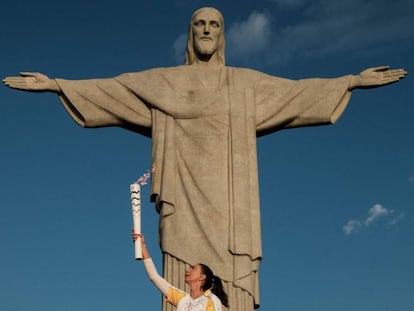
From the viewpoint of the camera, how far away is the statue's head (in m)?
15.5

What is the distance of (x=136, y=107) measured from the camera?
1531 centimetres

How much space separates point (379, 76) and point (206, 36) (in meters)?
3.12

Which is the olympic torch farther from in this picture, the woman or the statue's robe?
the statue's robe

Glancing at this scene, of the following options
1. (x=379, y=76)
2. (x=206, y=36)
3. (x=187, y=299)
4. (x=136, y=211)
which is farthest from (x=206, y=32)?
(x=187, y=299)

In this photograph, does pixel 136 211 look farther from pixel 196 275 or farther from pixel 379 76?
pixel 379 76

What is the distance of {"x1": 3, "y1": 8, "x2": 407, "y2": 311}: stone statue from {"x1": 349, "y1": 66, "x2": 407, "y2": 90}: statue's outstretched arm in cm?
2

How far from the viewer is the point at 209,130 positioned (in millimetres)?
14836

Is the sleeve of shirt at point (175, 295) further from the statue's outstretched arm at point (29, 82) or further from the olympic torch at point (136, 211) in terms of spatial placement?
the statue's outstretched arm at point (29, 82)

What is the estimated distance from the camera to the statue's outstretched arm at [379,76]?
49.8 feet

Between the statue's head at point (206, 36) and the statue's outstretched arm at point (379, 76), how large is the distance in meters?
2.56

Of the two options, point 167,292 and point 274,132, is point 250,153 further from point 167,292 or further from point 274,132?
point 167,292

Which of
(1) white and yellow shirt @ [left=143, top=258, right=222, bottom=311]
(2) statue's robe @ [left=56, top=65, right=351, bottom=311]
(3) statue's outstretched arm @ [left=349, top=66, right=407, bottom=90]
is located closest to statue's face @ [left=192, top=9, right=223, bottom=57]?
(2) statue's robe @ [left=56, top=65, right=351, bottom=311]

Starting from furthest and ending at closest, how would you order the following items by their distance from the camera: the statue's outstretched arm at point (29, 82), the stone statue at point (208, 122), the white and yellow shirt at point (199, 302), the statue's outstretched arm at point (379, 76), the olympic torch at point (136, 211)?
the statue's outstretched arm at point (379, 76), the statue's outstretched arm at point (29, 82), the stone statue at point (208, 122), the olympic torch at point (136, 211), the white and yellow shirt at point (199, 302)

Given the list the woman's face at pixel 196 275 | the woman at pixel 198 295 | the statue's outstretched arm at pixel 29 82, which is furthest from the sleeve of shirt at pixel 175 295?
the statue's outstretched arm at pixel 29 82
